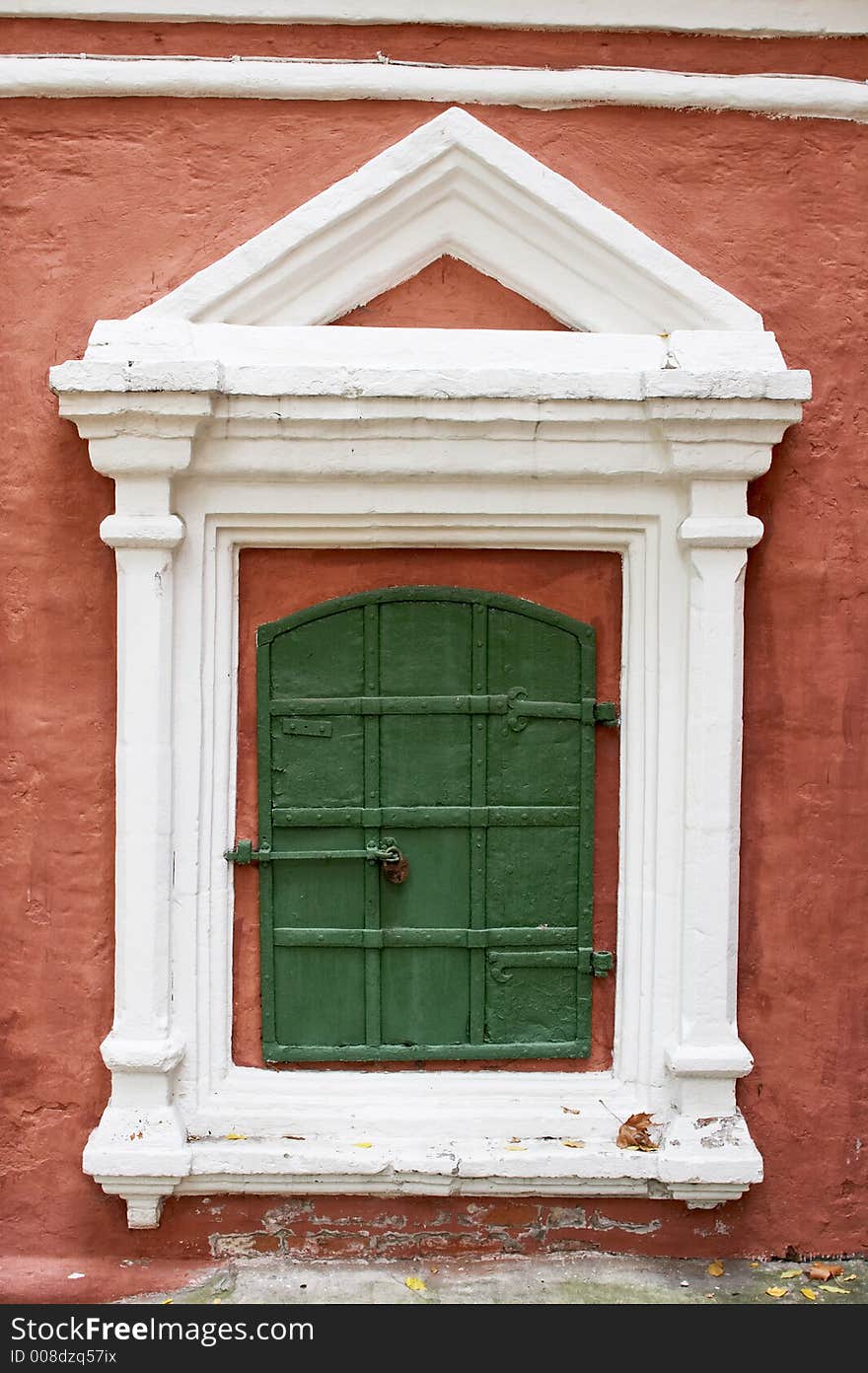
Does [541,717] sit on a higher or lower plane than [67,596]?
lower

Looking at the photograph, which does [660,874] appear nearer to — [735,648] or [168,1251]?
[735,648]

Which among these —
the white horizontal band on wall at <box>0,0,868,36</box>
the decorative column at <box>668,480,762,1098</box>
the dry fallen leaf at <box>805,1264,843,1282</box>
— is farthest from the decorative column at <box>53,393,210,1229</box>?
the dry fallen leaf at <box>805,1264,843,1282</box>

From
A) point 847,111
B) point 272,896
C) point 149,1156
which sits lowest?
point 149,1156

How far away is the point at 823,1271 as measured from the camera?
10.2 feet

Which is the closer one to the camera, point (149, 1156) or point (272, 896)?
point (149, 1156)

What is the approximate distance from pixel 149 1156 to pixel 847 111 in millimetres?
3629

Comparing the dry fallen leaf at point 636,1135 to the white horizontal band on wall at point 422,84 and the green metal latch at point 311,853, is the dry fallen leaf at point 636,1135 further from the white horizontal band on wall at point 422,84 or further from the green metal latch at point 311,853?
the white horizontal band on wall at point 422,84

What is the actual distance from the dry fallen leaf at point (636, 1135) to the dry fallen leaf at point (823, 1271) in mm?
604

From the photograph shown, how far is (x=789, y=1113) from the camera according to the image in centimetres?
314

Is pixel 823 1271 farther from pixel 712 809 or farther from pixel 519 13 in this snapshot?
pixel 519 13

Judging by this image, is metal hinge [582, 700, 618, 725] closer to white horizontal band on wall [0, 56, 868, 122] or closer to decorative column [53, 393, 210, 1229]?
decorative column [53, 393, 210, 1229]

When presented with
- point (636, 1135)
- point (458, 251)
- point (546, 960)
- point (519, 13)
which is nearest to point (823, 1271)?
point (636, 1135)

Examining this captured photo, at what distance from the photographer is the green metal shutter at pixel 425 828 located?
3141 millimetres

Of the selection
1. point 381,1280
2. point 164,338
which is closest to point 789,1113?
point 381,1280
